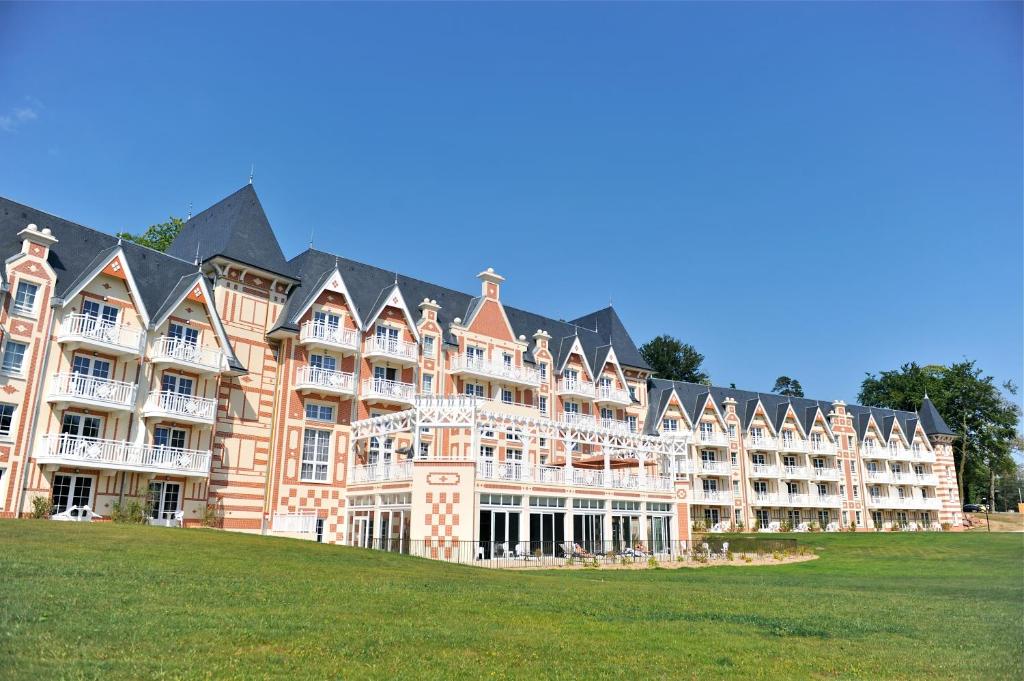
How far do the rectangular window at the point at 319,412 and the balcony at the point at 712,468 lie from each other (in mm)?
33470

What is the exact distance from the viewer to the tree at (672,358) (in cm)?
7788

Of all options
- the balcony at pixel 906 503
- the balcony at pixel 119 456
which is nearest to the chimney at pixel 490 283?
the balcony at pixel 119 456

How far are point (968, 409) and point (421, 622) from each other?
87.6m

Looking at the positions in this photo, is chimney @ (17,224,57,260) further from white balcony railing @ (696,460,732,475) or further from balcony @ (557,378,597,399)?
white balcony railing @ (696,460,732,475)

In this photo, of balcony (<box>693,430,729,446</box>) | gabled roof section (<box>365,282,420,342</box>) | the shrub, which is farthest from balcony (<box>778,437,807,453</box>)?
the shrub

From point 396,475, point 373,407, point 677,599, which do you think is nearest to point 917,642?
point 677,599

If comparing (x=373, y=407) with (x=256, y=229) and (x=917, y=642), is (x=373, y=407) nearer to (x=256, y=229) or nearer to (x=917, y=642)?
(x=256, y=229)

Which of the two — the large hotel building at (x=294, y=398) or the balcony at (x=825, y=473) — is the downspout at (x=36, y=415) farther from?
the balcony at (x=825, y=473)

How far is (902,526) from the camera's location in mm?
71812

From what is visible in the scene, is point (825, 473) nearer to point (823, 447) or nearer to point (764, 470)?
point (823, 447)

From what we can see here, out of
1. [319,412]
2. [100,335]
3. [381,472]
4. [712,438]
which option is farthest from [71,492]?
[712,438]

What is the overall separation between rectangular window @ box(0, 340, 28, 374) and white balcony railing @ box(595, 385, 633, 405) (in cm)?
3249

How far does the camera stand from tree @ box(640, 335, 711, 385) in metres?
77.9

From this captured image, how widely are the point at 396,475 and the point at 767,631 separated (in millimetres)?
23225
